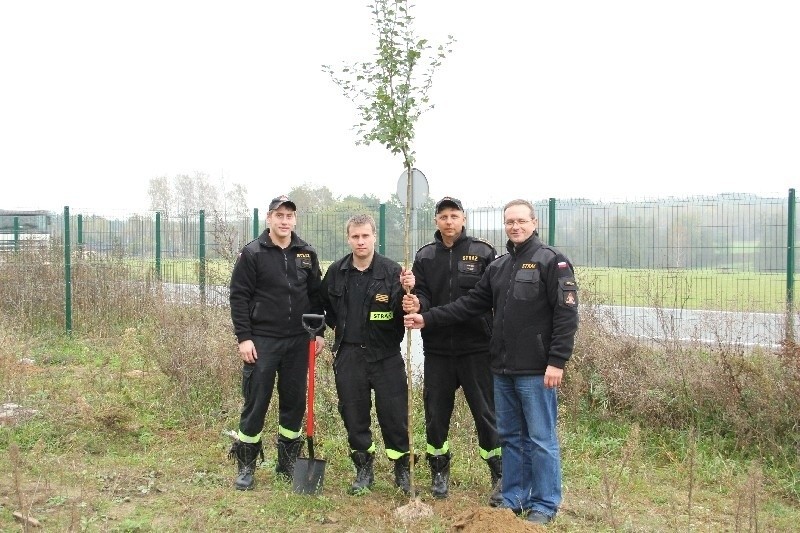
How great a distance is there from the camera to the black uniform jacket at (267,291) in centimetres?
559

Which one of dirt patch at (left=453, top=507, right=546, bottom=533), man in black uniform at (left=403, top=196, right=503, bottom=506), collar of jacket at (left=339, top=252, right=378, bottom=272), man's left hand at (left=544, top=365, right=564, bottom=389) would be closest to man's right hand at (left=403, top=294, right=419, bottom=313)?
man in black uniform at (left=403, top=196, right=503, bottom=506)

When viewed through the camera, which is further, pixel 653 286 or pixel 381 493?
pixel 653 286

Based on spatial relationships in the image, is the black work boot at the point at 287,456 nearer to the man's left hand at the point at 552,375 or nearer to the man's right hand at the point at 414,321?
the man's right hand at the point at 414,321

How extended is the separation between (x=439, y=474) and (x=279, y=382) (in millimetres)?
Answer: 1412

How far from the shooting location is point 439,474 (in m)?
5.50

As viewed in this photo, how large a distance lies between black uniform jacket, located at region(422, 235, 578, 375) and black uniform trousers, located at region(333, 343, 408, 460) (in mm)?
816

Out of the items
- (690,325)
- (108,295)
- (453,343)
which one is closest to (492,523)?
(453,343)

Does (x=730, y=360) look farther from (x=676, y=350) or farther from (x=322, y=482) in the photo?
(x=322, y=482)

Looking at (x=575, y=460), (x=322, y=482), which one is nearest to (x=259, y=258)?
(x=322, y=482)

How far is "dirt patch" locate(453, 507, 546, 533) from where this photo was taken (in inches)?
177

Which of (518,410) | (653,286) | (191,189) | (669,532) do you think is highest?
(191,189)

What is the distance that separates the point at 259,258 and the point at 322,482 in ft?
5.62

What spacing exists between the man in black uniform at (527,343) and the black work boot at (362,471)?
1060mm

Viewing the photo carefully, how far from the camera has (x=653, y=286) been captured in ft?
27.8
